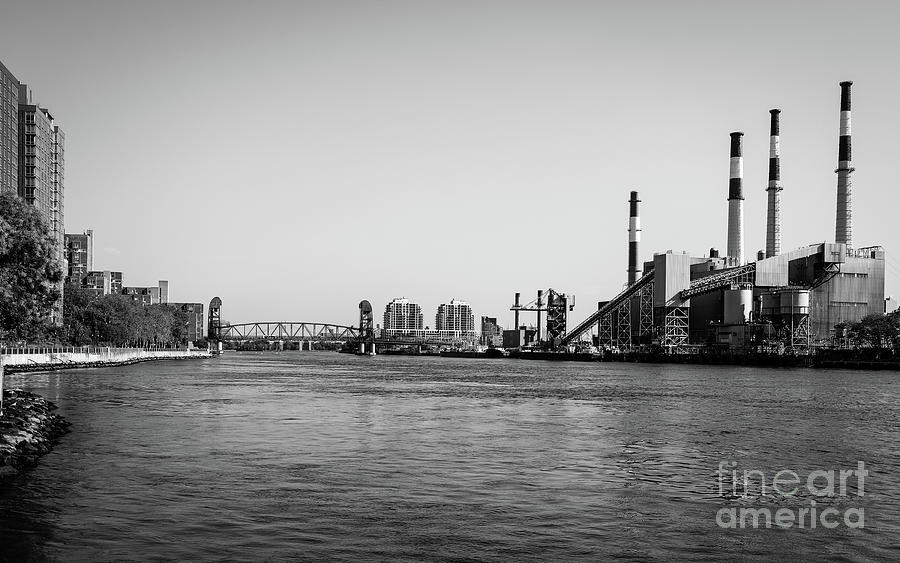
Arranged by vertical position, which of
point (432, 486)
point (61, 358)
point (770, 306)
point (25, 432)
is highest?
point (770, 306)

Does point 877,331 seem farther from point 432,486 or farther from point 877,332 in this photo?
point 432,486

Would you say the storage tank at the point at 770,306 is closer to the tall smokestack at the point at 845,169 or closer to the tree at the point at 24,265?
the tall smokestack at the point at 845,169

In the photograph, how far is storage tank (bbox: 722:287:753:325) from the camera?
182 m

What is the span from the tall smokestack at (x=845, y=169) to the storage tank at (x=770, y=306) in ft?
56.0

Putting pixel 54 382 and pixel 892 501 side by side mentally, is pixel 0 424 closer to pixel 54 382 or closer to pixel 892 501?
pixel 892 501

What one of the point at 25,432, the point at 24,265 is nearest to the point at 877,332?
the point at 24,265

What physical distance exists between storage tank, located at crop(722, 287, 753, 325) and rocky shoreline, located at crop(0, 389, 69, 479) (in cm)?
15927

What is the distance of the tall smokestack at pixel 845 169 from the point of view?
6668 inches

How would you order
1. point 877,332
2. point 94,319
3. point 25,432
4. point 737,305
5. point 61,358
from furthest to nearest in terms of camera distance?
point 737,305 → point 94,319 → point 877,332 → point 61,358 → point 25,432

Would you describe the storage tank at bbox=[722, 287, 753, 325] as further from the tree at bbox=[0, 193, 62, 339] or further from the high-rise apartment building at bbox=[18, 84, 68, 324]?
the tree at bbox=[0, 193, 62, 339]

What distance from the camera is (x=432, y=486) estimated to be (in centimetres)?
2750

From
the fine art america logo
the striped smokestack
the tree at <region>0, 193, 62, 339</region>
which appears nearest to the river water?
the fine art america logo

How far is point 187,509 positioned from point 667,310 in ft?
589

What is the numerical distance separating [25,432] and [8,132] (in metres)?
131
